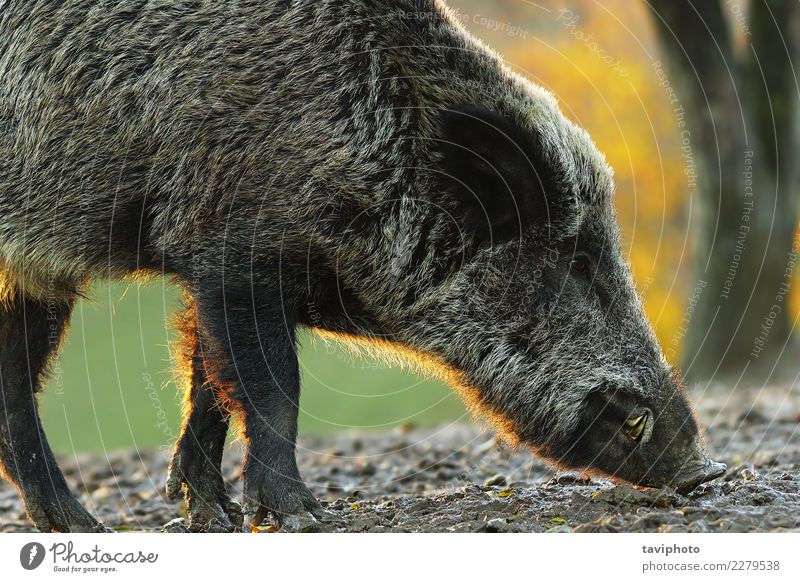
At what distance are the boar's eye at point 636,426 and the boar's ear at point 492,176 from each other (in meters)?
1.30

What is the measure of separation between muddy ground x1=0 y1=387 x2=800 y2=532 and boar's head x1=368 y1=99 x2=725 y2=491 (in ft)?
1.41

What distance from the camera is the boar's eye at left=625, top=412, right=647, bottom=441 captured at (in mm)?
5805

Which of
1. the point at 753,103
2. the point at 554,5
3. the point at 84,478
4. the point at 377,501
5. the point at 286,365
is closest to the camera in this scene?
the point at 286,365

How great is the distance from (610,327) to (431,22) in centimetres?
223

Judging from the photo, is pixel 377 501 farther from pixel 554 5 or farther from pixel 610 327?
pixel 554 5

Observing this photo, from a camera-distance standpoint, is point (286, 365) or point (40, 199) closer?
point (286, 365)

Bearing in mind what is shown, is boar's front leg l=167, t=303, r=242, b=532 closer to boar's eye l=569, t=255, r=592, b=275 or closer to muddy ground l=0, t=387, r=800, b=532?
muddy ground l=0, t=387, r=800, b=532

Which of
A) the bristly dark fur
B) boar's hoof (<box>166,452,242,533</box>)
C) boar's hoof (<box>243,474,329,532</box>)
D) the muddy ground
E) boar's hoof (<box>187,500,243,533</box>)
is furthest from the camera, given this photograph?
boar's hoof (<box>166,452,242,533</box>)

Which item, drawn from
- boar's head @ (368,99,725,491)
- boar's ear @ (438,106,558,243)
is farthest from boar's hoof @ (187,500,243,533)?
boar's ear @ (438,106,558,243)

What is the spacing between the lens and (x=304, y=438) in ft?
38.3

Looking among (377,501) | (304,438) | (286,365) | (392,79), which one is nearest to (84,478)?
(304,438)

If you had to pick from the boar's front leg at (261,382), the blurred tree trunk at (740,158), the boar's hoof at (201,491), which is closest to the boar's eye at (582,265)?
the boar's front leg at (261,382)

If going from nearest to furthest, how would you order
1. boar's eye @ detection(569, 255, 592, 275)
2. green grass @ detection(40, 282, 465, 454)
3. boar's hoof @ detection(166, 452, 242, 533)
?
boar's eye @ detection(569, 255, 592, 275) < boar's hoof @ detection(166, 452, 242, 533) < green grass @ detection(40, 282, 465, 454)

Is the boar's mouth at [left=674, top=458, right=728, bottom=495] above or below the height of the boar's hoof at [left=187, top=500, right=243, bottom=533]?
above
